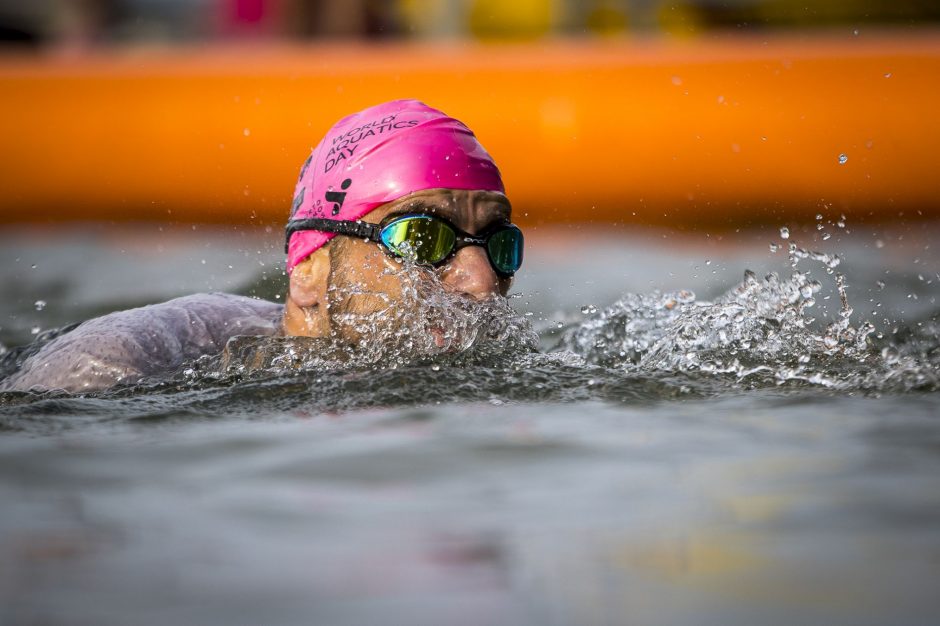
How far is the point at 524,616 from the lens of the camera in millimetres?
1533

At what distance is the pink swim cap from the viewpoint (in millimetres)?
3809

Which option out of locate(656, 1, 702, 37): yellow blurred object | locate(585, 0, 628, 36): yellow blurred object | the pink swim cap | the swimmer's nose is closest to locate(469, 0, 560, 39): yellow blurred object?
locate(585, 0, 628, 36): yellow blurred object

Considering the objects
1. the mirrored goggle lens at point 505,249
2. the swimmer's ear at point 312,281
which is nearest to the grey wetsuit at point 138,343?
the swimmer's ear at point 312,281

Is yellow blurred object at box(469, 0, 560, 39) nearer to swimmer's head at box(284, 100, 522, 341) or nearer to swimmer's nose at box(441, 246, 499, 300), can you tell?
swimmer's head at box(284, 100, 522, 341)

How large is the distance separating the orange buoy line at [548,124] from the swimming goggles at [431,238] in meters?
3.12

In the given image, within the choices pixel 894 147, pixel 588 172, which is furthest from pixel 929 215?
pixel 588 172

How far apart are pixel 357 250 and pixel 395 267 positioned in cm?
18

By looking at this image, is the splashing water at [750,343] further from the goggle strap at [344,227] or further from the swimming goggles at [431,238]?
the goggle strap at [344,227]

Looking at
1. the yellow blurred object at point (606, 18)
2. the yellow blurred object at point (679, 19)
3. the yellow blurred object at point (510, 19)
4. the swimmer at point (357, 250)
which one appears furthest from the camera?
the yellow blurred object at point (606, 18)

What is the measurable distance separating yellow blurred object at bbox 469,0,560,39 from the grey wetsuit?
540 centimetres

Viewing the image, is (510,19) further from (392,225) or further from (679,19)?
(392,225)

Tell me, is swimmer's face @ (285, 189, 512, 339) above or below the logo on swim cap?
below

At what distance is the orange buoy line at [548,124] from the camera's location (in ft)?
22.1

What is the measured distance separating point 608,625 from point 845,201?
19.1 feet
